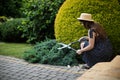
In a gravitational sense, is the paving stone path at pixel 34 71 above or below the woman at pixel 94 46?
below

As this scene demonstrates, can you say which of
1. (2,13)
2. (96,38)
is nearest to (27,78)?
(96,38)

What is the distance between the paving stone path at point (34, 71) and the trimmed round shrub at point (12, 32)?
147 inches

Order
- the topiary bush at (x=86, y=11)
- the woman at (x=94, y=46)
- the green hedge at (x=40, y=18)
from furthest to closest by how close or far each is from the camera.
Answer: the green hedge at (x=40, y=18)
the topiary bush at (x=86, y=11)
the woman at (x=94, y=46)

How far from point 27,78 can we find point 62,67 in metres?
1.24

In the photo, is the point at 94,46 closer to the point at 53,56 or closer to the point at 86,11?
the point at 53,56

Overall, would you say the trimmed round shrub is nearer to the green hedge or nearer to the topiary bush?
the green hedge

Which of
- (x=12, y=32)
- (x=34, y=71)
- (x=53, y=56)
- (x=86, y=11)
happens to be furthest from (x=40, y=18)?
(x=34, y=71)

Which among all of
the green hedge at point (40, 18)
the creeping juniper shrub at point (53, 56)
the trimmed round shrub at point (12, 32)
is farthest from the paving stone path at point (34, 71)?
Answer: the trimmed round shrub at point (12, 32)

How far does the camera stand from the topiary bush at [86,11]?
8281mm

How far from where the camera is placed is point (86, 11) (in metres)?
8.47

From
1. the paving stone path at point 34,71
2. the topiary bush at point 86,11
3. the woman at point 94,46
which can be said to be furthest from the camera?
the topiary bush at point 86,11

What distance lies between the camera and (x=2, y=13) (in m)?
15.9

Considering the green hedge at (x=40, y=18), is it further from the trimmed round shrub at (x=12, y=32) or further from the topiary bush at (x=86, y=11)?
the topiary bush at (x=86, y=11)

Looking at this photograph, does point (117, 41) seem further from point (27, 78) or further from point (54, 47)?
point (27, 78)
